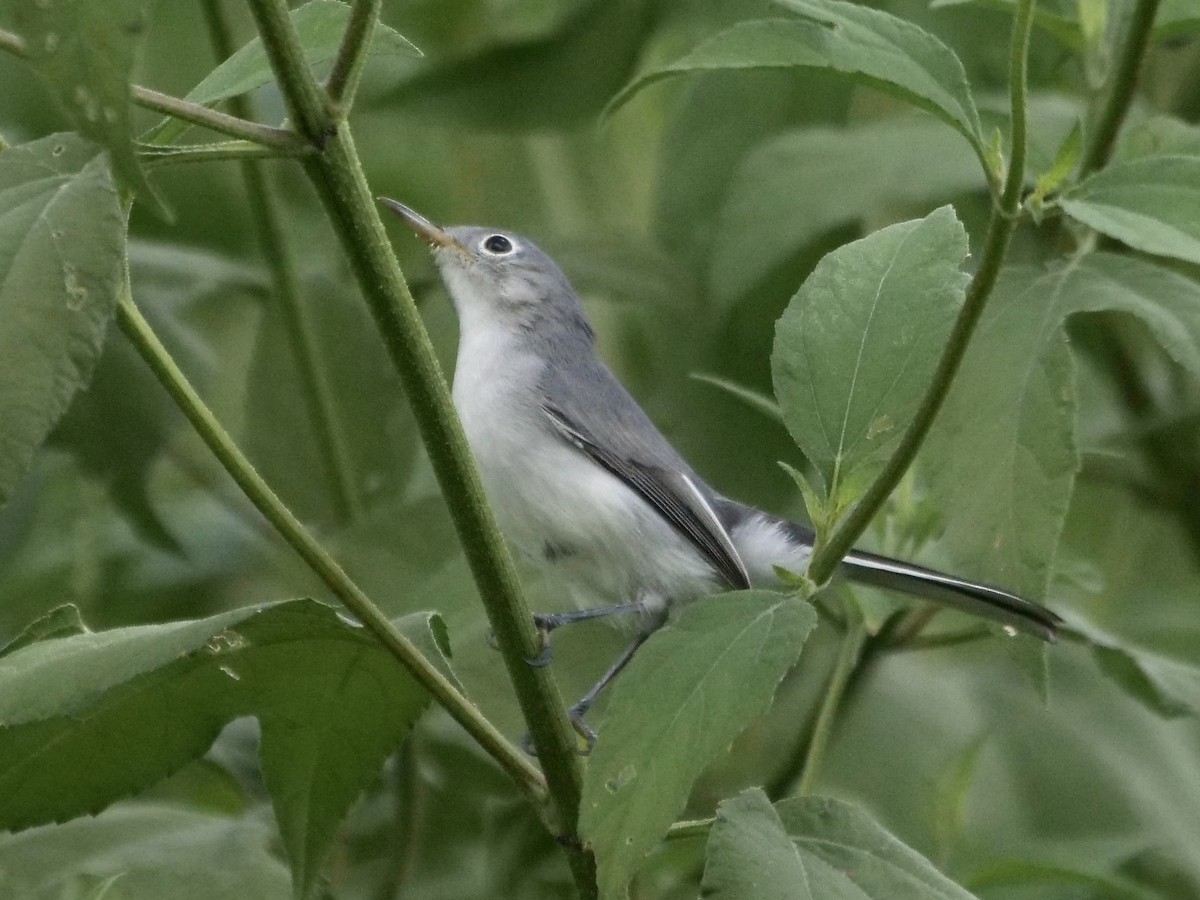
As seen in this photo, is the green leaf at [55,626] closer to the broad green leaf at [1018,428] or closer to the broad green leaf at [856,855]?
the broad green leaf at [856,855]

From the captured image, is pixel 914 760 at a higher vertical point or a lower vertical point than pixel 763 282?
lower

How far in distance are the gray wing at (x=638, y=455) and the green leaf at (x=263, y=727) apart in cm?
78

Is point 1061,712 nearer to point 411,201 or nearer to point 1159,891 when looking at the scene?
point 1159,891

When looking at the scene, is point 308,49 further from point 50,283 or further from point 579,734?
point 579,734

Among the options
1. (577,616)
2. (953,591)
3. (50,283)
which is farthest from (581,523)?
(50,283)

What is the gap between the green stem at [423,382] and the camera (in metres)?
1.05

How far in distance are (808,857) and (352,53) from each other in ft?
2.10

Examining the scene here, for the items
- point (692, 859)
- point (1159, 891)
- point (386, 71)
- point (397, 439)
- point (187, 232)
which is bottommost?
point (1159, 891)

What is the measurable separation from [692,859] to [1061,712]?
93 centimetres

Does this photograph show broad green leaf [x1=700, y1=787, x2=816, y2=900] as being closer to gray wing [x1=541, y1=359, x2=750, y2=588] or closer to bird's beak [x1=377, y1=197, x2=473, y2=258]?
gray wing [x1=541, y1=359, x2=750, y2=588]

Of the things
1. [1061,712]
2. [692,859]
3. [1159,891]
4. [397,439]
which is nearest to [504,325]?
[397,439]

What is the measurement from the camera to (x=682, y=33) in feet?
8.32

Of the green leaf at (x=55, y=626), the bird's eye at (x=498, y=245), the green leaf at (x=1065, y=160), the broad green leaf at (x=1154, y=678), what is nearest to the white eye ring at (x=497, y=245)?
the bird's eye at (x=498, y=245)

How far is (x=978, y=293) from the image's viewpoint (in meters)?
1.08
